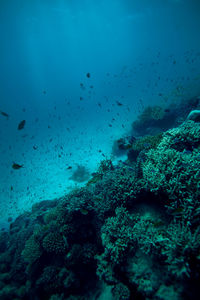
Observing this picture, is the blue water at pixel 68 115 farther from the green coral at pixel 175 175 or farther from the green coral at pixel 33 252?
the green coral at pixel 175 175

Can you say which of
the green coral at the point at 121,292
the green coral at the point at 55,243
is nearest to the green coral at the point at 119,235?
the green coral at the point at 121,292

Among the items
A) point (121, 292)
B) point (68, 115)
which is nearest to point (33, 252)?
point (121, 292)

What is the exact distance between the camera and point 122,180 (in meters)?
5.32

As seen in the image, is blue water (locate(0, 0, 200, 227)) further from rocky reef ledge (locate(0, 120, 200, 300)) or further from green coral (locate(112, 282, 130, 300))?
green coral (locate(112, 282, 130, 300))

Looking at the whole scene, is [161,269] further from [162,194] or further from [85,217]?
[85,217]

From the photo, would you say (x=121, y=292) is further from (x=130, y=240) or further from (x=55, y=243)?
(x=55, y=243)

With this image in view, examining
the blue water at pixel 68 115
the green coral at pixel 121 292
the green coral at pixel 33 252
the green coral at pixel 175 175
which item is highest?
the blue water at pixel 68 115

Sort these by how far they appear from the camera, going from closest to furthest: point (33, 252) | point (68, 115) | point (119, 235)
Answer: point (119, 235), point (33, 252), point (68, 115)

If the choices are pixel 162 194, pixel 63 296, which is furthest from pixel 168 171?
pixel 63 296

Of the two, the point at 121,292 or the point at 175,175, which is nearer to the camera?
the point at 121,292

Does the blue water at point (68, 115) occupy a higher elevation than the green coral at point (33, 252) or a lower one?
higher

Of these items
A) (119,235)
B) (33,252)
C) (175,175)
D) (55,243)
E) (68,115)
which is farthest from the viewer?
(68,115)

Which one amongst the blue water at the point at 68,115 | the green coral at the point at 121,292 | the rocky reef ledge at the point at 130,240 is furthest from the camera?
the blue water at the point at 68,115

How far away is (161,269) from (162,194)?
176cm
